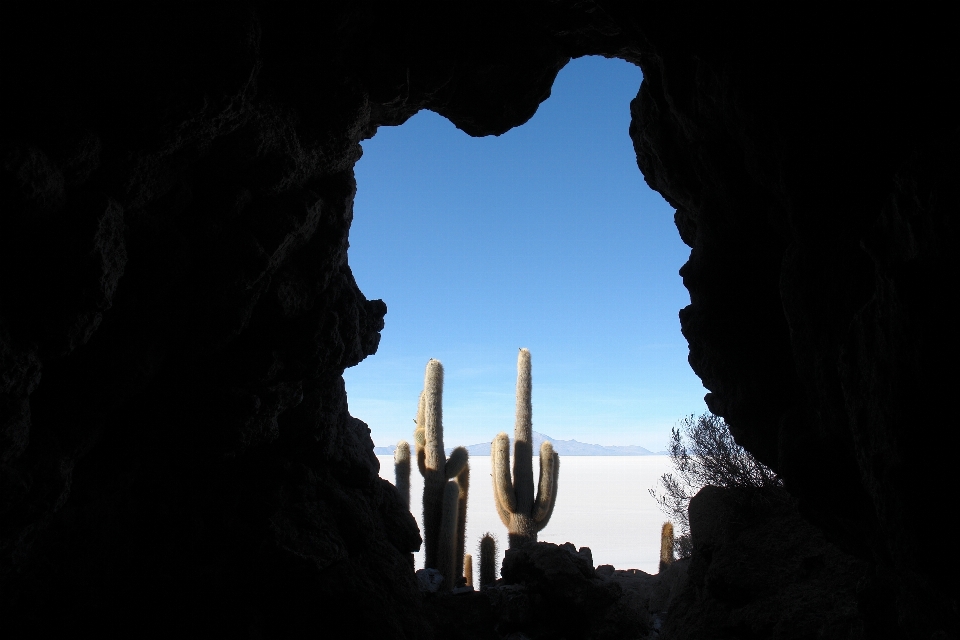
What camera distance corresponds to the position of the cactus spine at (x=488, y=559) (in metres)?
15.4

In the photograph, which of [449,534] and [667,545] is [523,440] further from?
[667,545]

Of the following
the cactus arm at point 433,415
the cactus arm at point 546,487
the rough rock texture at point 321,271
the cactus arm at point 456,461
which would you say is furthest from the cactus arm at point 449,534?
the rough rock texture at point 321,271

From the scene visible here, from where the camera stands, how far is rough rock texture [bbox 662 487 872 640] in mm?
5934

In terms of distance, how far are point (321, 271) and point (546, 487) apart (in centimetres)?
1321

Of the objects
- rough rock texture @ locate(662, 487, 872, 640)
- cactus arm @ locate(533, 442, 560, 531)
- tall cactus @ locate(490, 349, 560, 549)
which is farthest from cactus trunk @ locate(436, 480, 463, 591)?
rough rock texture @ locate(662, 487, 872, 640)

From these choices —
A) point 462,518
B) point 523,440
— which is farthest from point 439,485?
point 523,440

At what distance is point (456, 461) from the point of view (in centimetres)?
1702

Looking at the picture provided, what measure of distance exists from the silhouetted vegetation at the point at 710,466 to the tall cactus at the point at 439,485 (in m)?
5.46

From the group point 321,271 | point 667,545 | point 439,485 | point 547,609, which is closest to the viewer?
point 321,271

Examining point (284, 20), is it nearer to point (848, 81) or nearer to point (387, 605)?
point (848, 81)

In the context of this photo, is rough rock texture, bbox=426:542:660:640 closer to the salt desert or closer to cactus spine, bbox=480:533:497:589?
cactus spine, bbox=480:533:497:589

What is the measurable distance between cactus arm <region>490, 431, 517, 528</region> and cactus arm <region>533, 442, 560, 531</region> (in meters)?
0.83

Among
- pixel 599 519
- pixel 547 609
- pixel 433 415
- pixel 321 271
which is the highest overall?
pixel 599 519

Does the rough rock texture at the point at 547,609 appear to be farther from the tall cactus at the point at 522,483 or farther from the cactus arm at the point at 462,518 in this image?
the tall cactus at the point at 522,483
